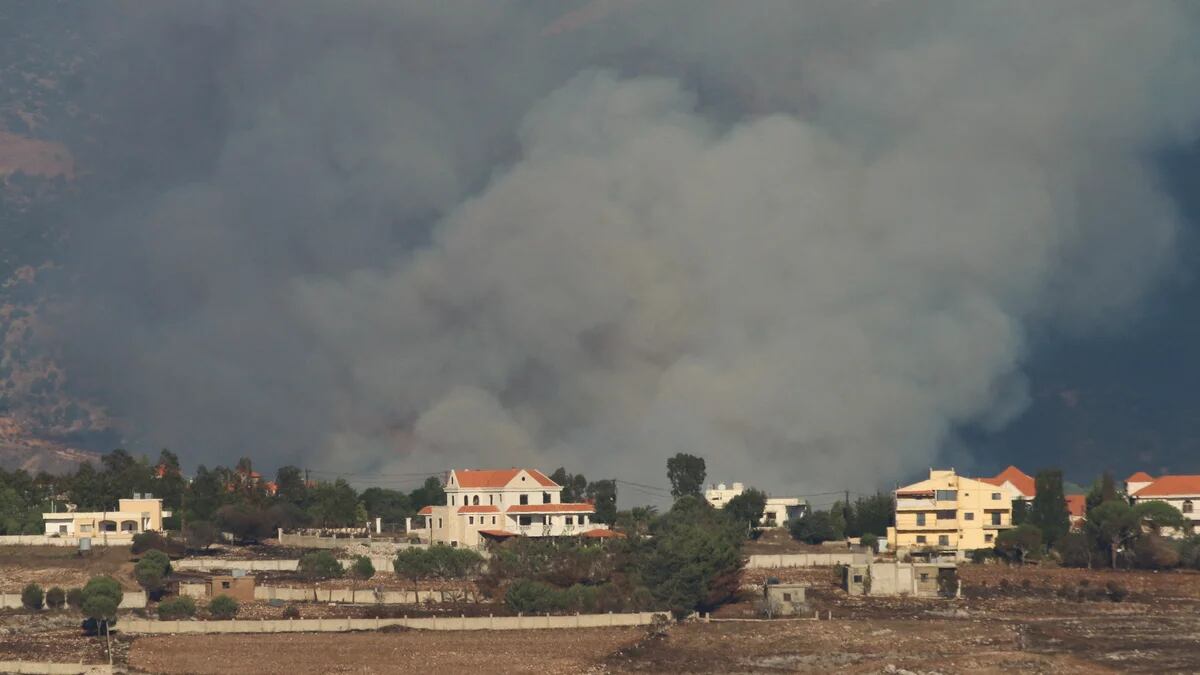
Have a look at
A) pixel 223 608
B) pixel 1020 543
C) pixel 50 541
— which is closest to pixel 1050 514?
pixel 1020 543

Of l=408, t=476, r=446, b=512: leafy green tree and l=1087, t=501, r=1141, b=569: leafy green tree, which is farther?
l=408, t=476, r=446, b=512: leafy green tree

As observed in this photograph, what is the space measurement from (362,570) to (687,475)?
3973cm

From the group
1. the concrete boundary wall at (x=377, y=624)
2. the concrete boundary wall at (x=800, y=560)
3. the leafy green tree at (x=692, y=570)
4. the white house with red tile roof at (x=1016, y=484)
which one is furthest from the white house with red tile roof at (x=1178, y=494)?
the concrete boundary wall at (x=377, y=624)

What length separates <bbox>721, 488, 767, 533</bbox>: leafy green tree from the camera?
5221 inches

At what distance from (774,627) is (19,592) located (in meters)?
35.5

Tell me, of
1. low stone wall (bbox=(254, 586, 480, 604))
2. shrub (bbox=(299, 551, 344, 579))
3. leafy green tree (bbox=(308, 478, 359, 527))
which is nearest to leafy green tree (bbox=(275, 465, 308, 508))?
leafy green tree (bbox=(308, 478, 359, 527))

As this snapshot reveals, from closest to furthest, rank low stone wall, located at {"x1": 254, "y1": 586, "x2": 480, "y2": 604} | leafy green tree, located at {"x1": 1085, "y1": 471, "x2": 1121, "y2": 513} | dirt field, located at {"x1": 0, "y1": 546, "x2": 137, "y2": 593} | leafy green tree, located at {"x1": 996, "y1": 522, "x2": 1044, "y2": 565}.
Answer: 1. low stone wall, located at {"x1": 254, "y1": 586, "x2": 480, "y2": 604}
2. dirt field, located at {"x1": 0, "y1": 546, "x2": 137, "y2": 593}
3. leafy green tree, located at {"x1": 996, "y1": 522, "x2": 1044, "y2": 565}
4. leafy green tree, located at {"x1": 1085, "y1": 471, "x2": 1121, "y2": 513}

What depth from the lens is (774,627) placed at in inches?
3649

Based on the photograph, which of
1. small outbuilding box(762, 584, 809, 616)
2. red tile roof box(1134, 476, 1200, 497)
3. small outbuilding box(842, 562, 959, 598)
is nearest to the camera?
small outbuilding box(762, 584, 809, 616)

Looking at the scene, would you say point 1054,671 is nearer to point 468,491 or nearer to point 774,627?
point 774,627

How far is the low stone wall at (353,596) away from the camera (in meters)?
102

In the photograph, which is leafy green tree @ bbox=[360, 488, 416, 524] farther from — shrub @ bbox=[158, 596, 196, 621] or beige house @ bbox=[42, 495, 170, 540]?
shrub @ bbox=[158, 596, 196, 621]

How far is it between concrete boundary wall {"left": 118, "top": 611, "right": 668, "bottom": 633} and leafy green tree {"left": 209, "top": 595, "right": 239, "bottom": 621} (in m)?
2.18

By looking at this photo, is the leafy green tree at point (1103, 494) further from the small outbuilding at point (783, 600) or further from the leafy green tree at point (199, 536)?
the leafy green tree at point (199, 536)
